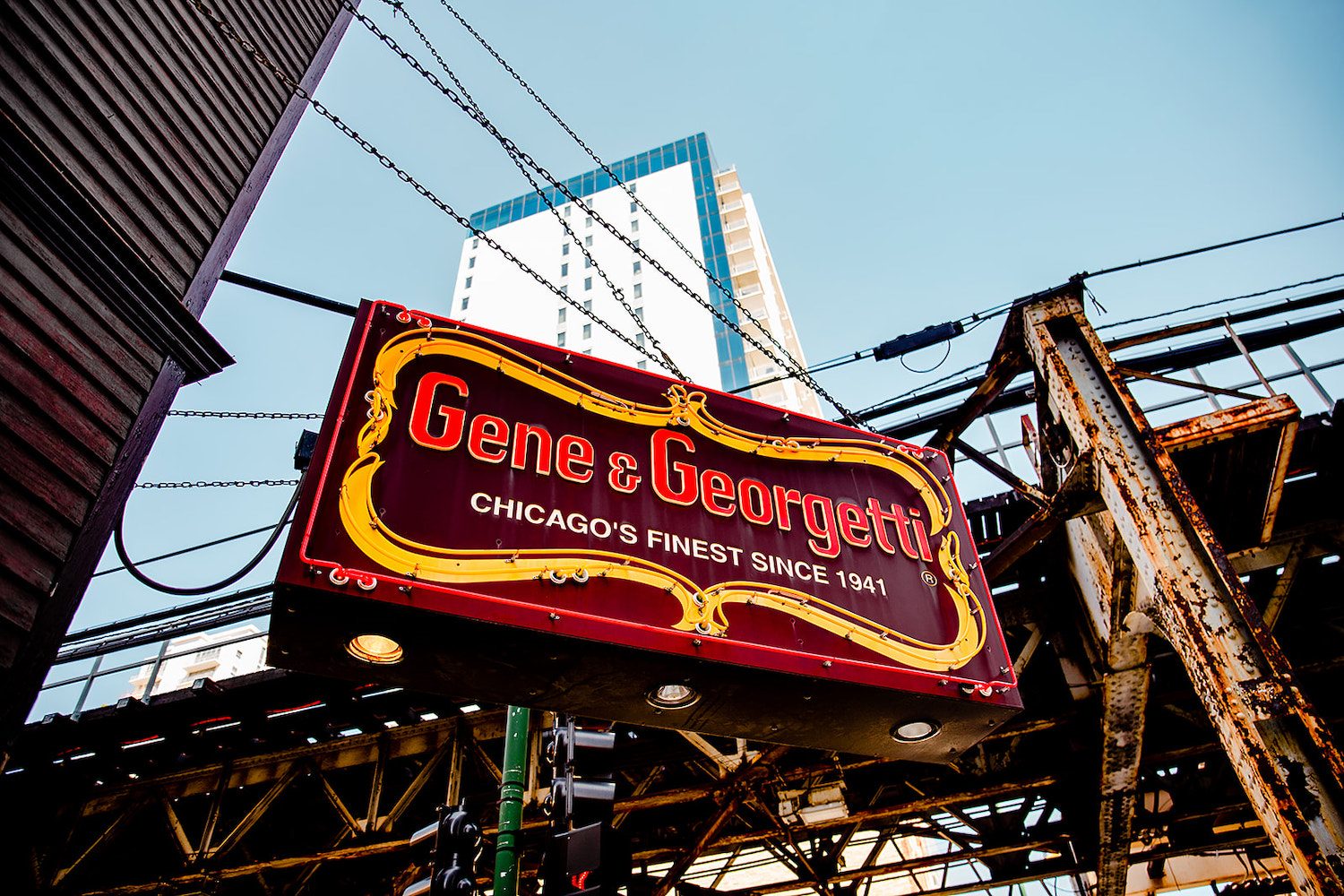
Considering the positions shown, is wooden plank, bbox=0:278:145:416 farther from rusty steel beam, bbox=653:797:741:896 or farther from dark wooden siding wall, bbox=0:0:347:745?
rusty steel beam, bbox=653:797:741:896

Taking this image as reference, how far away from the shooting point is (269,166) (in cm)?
686

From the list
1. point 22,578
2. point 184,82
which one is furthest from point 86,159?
point 22,578

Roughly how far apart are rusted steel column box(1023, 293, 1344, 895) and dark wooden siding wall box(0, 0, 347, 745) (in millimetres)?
6252

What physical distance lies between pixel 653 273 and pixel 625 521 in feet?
190

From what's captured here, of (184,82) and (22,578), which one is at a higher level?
(184,82)

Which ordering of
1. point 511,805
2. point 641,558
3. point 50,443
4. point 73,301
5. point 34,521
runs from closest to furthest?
point 641,558 < point 34,521 < point 50,443 < point 73,301 < point 511,805

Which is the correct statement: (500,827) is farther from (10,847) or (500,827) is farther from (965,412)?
(10,847)

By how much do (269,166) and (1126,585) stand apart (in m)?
7.81

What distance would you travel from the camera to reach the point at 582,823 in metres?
4.76

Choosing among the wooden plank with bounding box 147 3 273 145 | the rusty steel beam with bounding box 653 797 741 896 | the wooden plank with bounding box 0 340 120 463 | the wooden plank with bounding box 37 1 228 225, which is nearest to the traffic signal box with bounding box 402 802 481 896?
the wooden plank with bounding box 0 340 120 463

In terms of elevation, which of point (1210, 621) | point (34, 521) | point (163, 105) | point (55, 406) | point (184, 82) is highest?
point (184, 82)

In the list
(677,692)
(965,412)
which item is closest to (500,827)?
(677,692)

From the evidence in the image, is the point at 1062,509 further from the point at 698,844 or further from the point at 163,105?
the point at 163,105

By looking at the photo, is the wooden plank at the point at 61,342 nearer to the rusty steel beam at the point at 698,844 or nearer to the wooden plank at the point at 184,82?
the wooden plank at the point at 184,82
